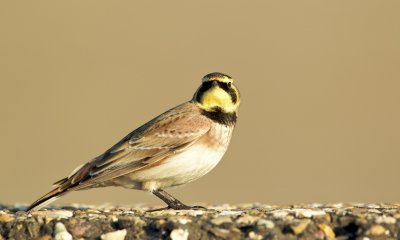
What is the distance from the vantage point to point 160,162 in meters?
8.88

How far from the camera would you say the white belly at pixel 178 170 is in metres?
8.79

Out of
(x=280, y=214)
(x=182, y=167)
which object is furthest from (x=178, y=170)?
(x=280, y=214)

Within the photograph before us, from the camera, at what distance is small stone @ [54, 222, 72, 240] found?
7070 millimetres

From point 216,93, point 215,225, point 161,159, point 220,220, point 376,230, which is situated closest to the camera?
point 376,230

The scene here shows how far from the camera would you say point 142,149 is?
896cm

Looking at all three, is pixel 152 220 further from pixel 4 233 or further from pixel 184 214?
pixel 4 233

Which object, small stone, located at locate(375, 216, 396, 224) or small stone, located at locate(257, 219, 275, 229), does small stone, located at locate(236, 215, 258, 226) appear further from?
small stone, located at locate(375, 216, 396, 224)

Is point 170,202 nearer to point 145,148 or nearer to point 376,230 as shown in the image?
point 145,148

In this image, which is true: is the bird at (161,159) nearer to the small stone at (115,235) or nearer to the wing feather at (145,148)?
the wing feather at (145,148)

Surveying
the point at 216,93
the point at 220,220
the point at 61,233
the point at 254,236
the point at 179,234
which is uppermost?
the point at 216,93

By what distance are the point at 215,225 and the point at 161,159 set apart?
2079 mm

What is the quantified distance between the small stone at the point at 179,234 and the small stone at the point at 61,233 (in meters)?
0.87

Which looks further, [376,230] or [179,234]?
[179,234]

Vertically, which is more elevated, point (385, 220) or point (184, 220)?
point (385, 220)
